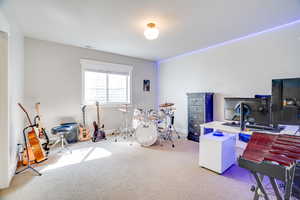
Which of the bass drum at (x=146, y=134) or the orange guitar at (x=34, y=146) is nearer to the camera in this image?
the orange guitar at (x=34, y=146)

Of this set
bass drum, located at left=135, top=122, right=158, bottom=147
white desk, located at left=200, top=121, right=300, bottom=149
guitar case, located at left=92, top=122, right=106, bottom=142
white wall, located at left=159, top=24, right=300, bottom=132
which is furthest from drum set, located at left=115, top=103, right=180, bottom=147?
white desk, located at left=200, top=121, right=300, bottom=149

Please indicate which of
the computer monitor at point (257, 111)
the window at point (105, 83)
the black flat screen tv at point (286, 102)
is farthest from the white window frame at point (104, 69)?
the black flat screen tv at point (286, 102)

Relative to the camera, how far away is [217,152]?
89.5 inches

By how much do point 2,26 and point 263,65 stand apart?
14.8 ft

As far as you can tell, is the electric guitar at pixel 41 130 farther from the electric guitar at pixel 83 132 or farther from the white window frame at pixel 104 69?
the white window frame at pixel 104 69

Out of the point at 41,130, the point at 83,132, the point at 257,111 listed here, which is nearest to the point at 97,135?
the point at 83,132

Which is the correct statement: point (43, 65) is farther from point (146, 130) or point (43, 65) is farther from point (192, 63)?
point (192, 63)

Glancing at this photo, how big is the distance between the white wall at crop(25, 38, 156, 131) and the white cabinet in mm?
3089

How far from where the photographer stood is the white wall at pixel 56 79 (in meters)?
3.36

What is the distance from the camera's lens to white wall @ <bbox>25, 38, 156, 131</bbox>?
336 cm

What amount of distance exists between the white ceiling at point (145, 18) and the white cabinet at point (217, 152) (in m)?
2.12

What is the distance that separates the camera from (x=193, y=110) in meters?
4.01

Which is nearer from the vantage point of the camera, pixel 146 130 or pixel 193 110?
pixel 146 130

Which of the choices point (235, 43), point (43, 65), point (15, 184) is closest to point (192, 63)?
point (235, 43)
